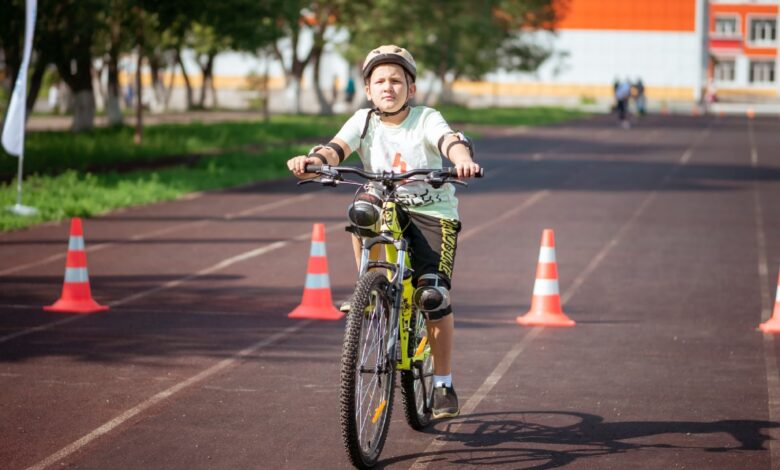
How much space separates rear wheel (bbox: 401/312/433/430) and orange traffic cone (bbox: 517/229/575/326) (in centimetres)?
373

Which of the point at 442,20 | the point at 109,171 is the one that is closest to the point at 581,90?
the point at 442,20

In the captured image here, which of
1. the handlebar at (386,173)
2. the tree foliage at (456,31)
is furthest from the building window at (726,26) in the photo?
the handlebar at (386,173)

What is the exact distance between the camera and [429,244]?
6.64 metres

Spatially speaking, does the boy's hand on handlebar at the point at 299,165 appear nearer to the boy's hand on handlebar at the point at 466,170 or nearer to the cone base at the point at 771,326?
the boy's hand on handlebar at the point at 466,170

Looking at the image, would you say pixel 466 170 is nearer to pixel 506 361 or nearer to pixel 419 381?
pixel 419 381

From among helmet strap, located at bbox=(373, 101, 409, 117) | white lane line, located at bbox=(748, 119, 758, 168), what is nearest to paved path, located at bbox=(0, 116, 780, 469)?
helmet strap, located at bbox=(373, 101, 409, 117)

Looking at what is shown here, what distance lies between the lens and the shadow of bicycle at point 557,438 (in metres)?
6.50

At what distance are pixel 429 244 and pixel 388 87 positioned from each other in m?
0.76

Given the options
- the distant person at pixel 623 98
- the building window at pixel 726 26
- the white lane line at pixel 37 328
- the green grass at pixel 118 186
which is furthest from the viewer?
the building window at pixel 726 26

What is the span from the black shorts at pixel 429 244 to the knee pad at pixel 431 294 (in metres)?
0.03

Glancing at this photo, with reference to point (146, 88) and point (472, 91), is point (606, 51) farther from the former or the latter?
point (146, 88)

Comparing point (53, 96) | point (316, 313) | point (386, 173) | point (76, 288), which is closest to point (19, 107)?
point (76, 288)

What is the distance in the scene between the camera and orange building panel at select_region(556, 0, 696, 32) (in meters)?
105

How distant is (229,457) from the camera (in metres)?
6.47
